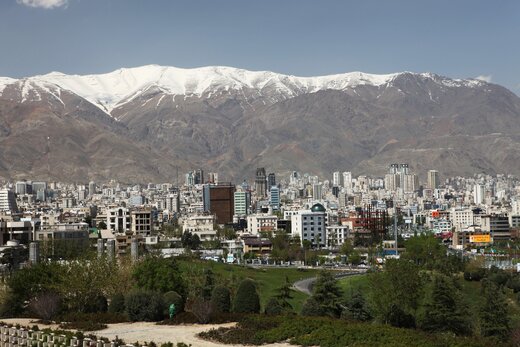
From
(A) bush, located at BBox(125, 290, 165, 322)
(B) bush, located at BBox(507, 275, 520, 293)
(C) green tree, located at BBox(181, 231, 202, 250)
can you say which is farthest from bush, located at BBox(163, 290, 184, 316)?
(C) green tree, located at BBox(181, 231, 202, 250)

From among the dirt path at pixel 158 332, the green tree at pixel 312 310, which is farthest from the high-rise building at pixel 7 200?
the dirt path at pixel 158 332

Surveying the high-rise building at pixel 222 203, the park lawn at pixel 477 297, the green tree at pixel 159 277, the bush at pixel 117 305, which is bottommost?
the park lawn at pixel 477 297

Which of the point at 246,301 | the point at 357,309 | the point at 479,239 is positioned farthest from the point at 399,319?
the point at 479,239

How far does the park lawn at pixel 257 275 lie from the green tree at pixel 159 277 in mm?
4790

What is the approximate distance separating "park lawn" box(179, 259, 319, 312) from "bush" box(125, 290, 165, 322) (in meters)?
13.6

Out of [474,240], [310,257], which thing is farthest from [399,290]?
[474,240]

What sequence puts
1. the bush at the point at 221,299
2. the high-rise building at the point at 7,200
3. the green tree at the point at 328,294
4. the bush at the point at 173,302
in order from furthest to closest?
the high-rise building at the point at 7,200 < the green tree at the point at 328,294 < the bush at the point at 221,299 < the bush at the point at 173,302

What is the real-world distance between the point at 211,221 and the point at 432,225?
45.1 meters

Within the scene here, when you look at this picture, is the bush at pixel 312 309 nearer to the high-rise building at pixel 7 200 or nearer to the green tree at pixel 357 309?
the green tree at pixel 357 309

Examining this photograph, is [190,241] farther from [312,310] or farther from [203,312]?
[203,312]

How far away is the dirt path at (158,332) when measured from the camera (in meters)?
26.8

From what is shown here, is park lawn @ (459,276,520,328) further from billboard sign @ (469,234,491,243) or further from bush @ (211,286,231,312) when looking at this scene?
billboard sign @ (469,234,491,243)

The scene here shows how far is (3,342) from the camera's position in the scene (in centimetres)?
2930

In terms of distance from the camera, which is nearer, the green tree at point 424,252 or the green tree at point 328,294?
the green tree at point 328,294
